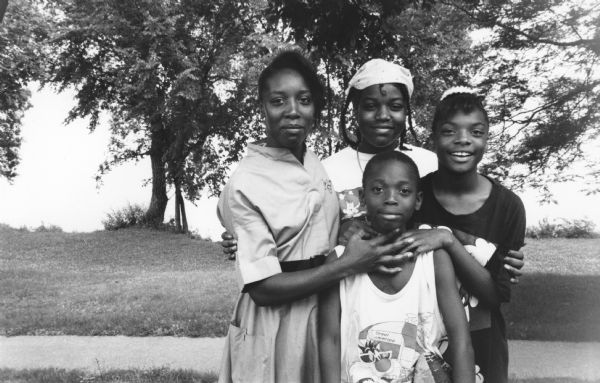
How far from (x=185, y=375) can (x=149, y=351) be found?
1.17m

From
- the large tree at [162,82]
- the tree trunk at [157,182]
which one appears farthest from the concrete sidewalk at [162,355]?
the tree trunk at [157,182]

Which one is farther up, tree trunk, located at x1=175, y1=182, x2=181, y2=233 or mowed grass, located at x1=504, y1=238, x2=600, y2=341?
tree trunk, located at x1=175, y1=182, x2=181, y2=233

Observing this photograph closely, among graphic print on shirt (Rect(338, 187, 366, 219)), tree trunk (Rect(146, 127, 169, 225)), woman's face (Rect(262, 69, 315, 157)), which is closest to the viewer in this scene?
woman's face (Rect(262, 69, 315, 157))

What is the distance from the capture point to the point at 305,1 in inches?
201

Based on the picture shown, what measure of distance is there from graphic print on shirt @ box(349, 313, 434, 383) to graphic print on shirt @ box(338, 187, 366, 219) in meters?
0.53

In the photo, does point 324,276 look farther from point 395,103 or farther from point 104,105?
point 104,105

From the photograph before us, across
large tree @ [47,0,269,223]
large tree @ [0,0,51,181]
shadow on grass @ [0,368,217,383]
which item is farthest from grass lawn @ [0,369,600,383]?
large tree @ [0,0,51,181]

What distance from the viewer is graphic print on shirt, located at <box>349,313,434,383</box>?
185 cm

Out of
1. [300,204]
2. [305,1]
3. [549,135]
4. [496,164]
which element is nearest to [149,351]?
[305,1]

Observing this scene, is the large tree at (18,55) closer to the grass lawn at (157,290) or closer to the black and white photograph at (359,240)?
the black and white photograph at (359,240)

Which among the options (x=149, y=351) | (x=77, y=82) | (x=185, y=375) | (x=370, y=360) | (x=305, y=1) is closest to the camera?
(x=370, y=360)

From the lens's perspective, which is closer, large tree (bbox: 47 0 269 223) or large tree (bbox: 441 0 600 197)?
large tree (bbox: 441 0 600 197)

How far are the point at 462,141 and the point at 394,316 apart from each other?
779mm

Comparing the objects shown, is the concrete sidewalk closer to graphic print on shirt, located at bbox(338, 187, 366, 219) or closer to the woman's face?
graphic print on shirt, located at bbox(338, 187, 366, 219)
